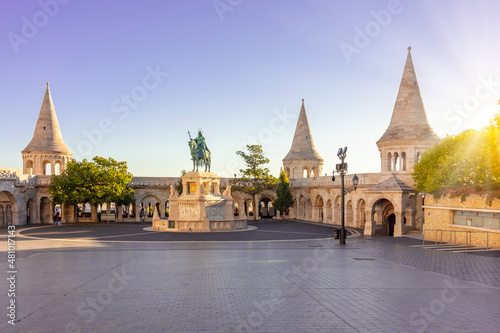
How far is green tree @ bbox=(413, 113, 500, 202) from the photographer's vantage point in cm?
1933

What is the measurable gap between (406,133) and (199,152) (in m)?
17.2

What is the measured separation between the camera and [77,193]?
1480 inches

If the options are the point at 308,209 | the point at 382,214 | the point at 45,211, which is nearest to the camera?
the point at 382,214

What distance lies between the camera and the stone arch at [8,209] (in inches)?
1480

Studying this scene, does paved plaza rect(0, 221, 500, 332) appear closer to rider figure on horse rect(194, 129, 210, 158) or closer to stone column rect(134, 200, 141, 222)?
rider figure on horse rect(194, 129, 210, 158)

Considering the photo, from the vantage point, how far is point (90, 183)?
3919 centimetres

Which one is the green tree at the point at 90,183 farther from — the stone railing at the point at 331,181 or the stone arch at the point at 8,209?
the stone railing at the point at 331,181

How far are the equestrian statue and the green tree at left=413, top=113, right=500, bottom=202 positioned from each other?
17097mm

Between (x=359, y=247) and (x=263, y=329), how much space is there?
1397 cm

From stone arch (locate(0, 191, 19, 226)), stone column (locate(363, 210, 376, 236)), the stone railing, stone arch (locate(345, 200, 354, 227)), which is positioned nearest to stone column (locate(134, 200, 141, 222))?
stone arch (locate(0, 191, 19, 226))

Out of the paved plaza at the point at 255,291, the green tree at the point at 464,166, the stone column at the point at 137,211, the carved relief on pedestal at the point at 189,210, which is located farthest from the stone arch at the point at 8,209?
the green tree at the point at 464,166

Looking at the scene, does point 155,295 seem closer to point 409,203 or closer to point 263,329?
point 263,329

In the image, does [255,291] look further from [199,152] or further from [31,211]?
[31,211]

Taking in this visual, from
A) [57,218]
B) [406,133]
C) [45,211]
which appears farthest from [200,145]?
[45,211]
